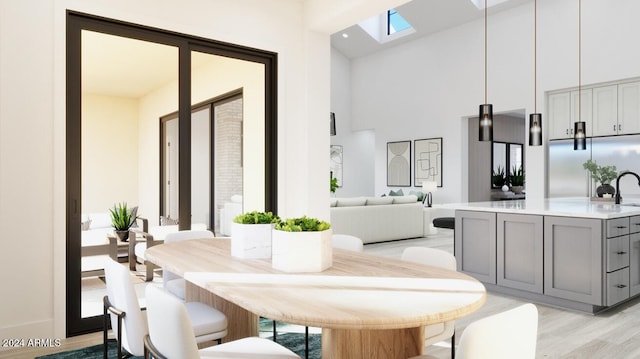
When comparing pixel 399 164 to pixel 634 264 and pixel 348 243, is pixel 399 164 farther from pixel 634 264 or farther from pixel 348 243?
pixel 348 243

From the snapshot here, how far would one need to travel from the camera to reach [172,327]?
1.29 m

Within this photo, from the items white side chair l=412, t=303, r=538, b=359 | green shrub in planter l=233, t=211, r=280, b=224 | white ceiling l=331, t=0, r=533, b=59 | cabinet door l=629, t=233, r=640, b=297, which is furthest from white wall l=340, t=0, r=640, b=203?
white side chair l=412, t=303, r=538, b=359

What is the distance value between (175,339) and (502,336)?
90 cm

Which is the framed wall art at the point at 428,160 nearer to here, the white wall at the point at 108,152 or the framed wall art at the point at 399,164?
the framed wall art at the point at 399,164

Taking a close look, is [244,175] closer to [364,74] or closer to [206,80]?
[206,80]

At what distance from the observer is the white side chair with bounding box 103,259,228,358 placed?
5.58ft

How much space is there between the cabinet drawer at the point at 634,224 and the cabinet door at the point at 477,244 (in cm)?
108

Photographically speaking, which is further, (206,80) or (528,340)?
(206,80)

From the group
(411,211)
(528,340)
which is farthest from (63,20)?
(411,211)

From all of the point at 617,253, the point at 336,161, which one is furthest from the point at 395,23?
the point at 617,253

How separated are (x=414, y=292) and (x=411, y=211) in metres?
6.38

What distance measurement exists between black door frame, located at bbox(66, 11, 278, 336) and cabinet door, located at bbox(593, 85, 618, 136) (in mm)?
5532

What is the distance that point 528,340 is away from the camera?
1.24m

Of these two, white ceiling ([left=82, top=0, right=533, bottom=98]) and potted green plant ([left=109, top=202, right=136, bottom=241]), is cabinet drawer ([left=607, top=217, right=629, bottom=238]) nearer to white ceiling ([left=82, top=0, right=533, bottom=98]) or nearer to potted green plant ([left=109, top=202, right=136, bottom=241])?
white ceiling ([left=82, top=0, right=533, bottom=98])
